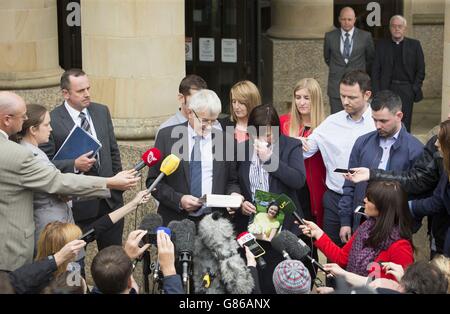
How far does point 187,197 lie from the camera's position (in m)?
7.71

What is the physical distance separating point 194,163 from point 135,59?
1.87 m

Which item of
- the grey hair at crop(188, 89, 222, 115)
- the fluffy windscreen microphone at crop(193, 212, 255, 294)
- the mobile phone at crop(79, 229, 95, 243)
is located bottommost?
the fluffy windscreen microphone at crop(193, 212, 255, 294)

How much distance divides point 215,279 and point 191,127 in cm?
172

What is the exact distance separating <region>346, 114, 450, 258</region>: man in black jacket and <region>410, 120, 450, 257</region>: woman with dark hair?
0.31 feet

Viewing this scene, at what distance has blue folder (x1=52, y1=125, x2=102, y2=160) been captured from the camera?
25.7ft

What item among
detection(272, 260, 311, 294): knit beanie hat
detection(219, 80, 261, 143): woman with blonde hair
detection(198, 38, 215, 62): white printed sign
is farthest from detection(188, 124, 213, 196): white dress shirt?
detection(198, 38, 215, 62): white printed sign

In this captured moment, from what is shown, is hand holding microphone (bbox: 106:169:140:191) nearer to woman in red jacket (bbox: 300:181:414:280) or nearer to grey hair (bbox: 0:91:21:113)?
grey hair (bbox: 0:91:21:113)

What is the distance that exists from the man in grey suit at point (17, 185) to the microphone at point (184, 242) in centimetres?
100

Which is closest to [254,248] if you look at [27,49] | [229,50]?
[27,49]

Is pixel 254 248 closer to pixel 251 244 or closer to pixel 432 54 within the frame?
pixel 251 244

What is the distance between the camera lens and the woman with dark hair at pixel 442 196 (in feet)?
22.8

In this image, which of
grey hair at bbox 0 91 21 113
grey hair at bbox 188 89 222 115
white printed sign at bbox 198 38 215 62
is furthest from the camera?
white printed sign at bbox 198 38 215 62

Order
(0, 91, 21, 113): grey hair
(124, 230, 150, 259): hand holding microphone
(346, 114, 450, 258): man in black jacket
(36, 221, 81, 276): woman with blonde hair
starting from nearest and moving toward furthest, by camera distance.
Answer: (124, 230, 150, 259): hand holding microphone < (36, 221, 81, 276): woman with blonde hair < (0, 91, 21, 113): grey hair < (346, 114, 450, 258): man in black jacket

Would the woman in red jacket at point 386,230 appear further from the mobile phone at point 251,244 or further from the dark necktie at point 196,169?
the dark necktie at point 196,169
